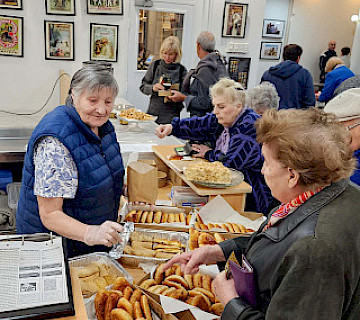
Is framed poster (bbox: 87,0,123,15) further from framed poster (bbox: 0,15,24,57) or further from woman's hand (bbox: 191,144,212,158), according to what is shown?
woman's hand (bbox: 191,144,212,158)

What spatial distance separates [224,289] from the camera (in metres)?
1.35

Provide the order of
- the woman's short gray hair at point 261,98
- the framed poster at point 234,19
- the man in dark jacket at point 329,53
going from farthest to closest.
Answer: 1. the man in dark jacket at point 329,53
2. the framed poster at point 234,19
3. the woman's short gray hair at point 261,98

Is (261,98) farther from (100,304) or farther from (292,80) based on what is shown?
(100,304)

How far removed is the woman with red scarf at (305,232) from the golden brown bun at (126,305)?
346 millimetres

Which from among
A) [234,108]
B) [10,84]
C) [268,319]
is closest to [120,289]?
[268,319]

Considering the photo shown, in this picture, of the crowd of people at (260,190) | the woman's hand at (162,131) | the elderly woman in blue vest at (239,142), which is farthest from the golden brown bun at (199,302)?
the woman's hand at (162,131)

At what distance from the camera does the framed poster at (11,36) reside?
532 centimetres

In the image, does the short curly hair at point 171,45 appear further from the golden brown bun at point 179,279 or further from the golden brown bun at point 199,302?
the golden brown bun at point 199,302

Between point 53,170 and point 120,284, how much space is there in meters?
0.55

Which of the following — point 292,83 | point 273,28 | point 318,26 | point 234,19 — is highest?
point 318,26

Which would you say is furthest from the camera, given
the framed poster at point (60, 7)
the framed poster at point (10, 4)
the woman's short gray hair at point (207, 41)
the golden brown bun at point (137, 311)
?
the framed poster at point (60, 7)

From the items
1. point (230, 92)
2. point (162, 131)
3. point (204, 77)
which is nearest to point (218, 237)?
point (230, 92)

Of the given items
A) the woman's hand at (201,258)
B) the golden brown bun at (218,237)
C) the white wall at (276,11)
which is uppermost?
the white wall at (276,11)

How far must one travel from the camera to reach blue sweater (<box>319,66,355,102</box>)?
5809mm
